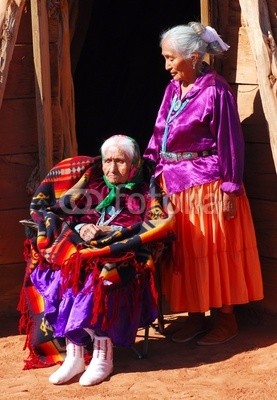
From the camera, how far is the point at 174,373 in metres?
5.50

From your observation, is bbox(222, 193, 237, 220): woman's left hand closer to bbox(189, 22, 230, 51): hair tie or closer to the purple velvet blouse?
the purple velvet blouse

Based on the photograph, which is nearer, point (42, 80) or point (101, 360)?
point (101, 360)

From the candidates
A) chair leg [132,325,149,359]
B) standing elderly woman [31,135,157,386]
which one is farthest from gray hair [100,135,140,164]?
chair leg [132,325,149,359]

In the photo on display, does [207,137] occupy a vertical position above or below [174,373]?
above

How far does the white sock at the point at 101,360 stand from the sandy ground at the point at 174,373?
0.05m

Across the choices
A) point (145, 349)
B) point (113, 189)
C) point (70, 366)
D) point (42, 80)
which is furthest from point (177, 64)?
point (70, 366)

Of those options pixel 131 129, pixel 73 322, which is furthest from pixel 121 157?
pixel 131 129

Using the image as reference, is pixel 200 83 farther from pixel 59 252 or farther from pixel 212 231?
pixel 59 252

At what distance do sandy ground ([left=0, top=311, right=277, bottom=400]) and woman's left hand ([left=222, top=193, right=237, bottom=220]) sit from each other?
0.80 meters

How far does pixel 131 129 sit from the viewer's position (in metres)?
8.81

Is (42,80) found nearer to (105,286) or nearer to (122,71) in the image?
(105,286)

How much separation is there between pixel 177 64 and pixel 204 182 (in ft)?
2.30

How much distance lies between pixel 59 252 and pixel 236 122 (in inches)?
49.2

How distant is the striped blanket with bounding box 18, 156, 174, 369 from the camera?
5.48 metres
